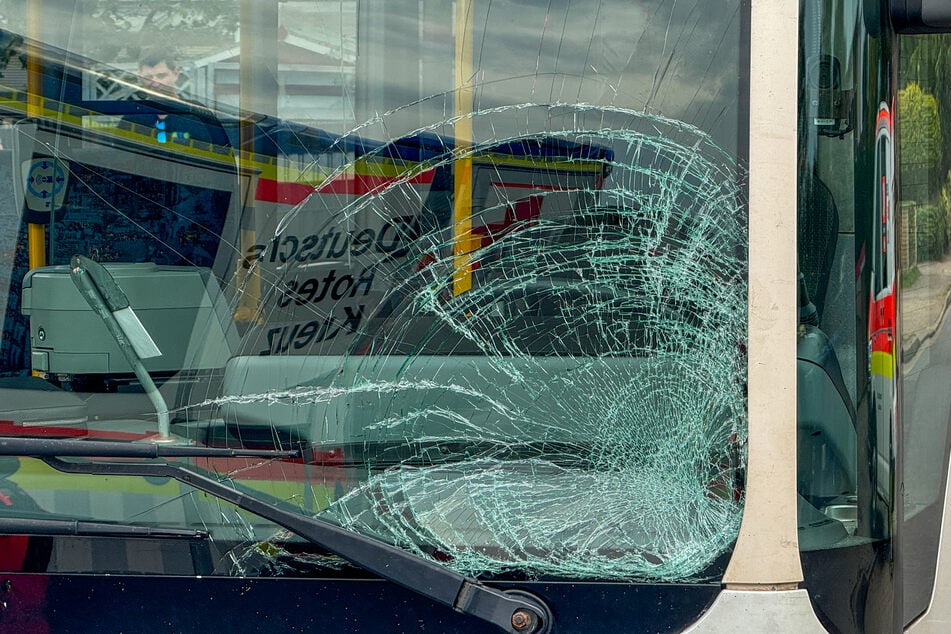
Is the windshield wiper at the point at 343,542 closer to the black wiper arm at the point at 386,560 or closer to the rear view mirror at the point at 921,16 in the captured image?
the black wiper arm at the point at 386,560

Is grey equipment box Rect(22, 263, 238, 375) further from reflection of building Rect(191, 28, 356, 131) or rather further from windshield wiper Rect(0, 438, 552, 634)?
reflection of building Rect(191, 28, 356, 131)

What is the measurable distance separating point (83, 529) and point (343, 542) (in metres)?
0.40

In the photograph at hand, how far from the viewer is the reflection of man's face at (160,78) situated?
1571mm

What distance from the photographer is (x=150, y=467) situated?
4.88 feet

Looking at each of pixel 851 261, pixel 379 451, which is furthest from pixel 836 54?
pixel 379 451

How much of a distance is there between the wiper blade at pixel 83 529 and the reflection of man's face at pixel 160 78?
0.68 m

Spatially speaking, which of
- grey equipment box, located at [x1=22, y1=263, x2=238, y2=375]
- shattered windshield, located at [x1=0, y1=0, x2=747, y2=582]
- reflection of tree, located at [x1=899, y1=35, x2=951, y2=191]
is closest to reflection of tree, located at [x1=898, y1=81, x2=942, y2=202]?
reflection of tree, located at [x1=899, y1=35, x2=951, y2=191]

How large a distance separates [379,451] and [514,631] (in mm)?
335

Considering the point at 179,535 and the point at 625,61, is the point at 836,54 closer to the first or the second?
the point at 625,61

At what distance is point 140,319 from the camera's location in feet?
5.17

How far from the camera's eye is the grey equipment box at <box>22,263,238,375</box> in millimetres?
1572

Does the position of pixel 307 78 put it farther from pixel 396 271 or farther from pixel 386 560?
pixel 386 560

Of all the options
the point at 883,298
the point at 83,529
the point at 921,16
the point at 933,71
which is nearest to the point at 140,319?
the point at 83,529

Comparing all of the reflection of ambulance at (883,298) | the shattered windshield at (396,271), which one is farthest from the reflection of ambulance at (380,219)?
the reflection of ambulance at (883,298)
